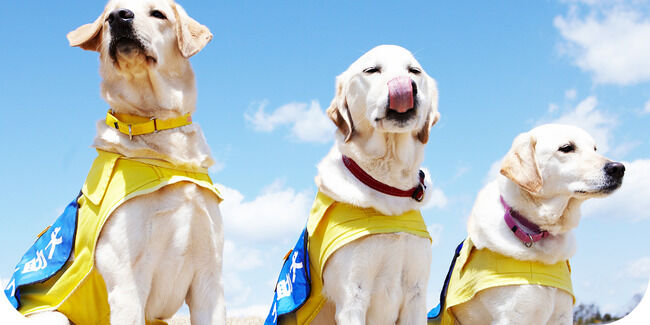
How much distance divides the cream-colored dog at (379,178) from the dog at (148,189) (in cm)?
97

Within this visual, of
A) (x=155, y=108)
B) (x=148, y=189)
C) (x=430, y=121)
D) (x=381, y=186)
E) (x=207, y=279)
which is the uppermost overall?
(x=430, y=121)

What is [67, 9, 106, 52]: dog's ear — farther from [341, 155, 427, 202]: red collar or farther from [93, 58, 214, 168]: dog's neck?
[341, 155, 427, 202]: red collar

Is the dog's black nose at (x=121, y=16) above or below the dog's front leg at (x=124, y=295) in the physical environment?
above

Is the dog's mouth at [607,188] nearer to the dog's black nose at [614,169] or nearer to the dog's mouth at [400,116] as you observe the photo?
the dog's black nose at [614,169]

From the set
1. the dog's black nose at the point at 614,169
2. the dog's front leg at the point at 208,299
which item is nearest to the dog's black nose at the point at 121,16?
the dog's front leg at the point at 208,299

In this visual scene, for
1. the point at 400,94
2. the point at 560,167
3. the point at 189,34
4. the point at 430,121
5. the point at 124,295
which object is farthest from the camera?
the point at 560,167

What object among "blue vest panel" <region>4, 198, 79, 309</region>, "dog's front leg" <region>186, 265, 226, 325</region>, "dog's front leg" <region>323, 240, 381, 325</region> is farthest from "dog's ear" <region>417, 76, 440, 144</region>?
"blue vest panel" <region>4, 198, 79, 309</region>

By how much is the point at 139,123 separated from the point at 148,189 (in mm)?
578

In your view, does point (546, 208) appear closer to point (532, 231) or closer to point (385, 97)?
point (532, 231)

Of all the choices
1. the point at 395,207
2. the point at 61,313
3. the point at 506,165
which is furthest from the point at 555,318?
the point at 61,313

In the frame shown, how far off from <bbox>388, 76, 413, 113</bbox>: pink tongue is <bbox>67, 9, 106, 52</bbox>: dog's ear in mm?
2310

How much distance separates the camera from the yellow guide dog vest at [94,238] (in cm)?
476

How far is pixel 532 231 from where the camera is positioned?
616 cm

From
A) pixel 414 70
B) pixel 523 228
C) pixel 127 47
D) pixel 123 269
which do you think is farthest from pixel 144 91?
pixel 523 228
